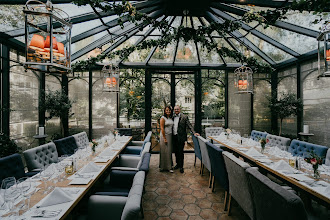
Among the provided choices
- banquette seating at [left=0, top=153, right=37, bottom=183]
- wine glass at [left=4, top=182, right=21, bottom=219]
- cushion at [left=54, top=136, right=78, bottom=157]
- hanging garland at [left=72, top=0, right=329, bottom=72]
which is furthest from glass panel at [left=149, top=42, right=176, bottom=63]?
wine glass at [left=4, top=182, right=21, bottom=219]

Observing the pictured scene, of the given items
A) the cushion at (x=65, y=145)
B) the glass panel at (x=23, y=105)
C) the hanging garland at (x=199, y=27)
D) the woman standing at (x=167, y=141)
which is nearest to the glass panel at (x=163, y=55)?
the hanging garland at (x=199, y=27)

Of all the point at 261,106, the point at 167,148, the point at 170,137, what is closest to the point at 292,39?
the point at 261,106

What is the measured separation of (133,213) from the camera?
4.15 feet

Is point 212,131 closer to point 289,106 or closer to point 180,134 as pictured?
point 180,134

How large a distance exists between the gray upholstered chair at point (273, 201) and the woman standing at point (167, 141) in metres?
2.78

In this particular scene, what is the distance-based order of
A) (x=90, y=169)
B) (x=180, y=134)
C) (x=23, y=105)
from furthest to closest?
(x=180, y=134), (x=23, y=105), (x=90, y=169)

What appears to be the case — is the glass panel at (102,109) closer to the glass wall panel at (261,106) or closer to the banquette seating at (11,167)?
the banquette seating at (11,167)

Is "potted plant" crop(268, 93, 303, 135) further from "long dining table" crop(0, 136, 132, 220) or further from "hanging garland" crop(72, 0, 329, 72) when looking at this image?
"long dining table" crop(0, 136, 132, 220)

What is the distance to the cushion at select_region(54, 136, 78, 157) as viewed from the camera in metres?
3.92

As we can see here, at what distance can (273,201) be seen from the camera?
163cm

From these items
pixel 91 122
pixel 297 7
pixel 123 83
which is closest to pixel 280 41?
pixel 297 7

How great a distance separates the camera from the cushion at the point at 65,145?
3921mm

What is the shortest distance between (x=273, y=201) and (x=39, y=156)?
3.81 meters

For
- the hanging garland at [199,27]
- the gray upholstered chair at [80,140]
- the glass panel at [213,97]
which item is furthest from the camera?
the glass panel at [213,97]
